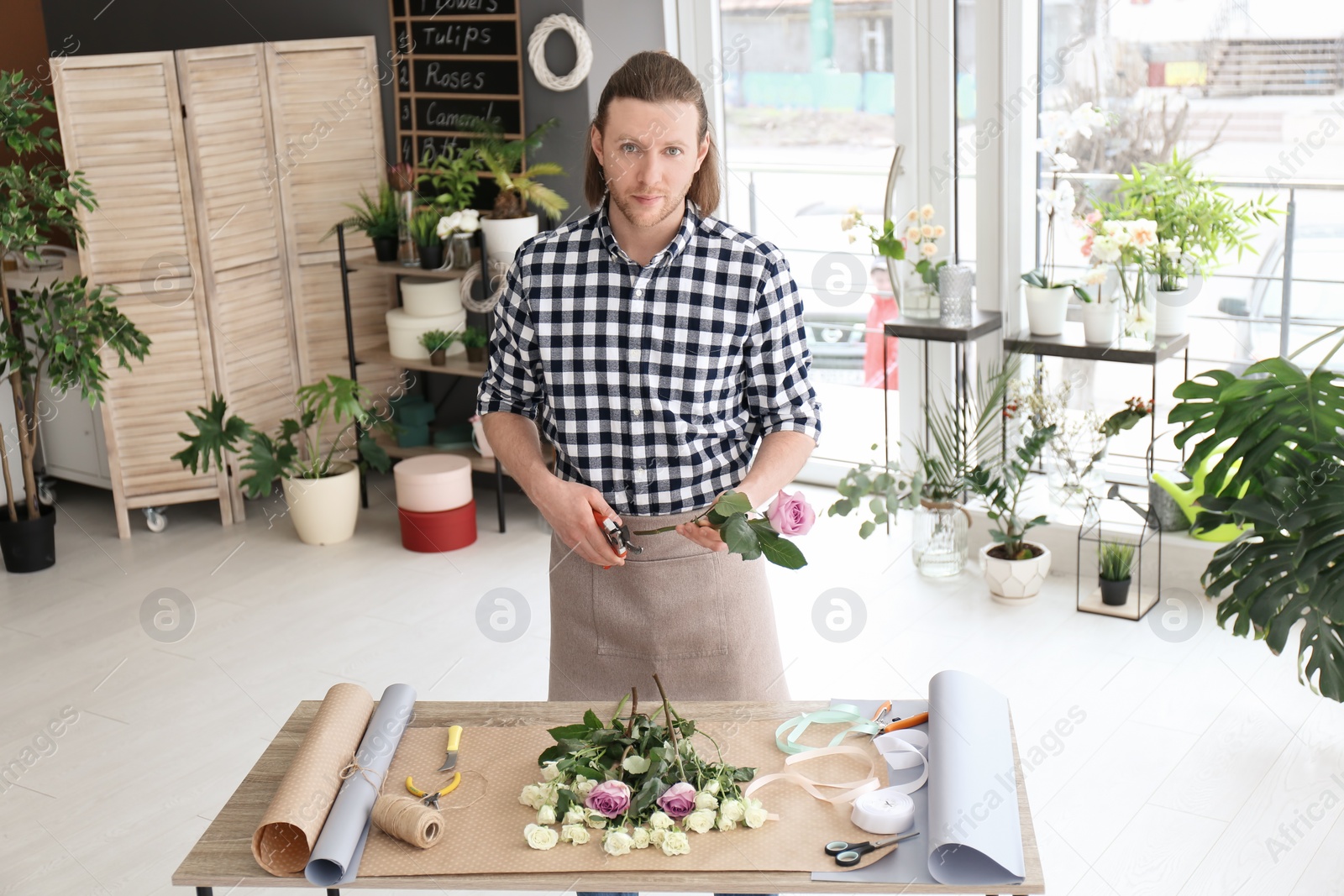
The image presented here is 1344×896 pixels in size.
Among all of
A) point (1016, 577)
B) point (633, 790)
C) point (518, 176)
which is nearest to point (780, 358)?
point (633, 790)

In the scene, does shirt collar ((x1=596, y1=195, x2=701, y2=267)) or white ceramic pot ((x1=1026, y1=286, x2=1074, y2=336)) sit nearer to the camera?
shirt collar ((x1=596, y1=195, x2=701, y2=267))

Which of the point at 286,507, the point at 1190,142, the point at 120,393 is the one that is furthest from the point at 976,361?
the point at 120,393

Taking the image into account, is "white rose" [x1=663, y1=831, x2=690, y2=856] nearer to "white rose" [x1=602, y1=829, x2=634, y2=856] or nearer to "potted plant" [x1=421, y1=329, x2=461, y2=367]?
"white rose" [x1=602, y1=829, x2=634, y2=856]

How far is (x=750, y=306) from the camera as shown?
1979 mm

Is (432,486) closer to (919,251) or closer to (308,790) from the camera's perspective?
(919,251)

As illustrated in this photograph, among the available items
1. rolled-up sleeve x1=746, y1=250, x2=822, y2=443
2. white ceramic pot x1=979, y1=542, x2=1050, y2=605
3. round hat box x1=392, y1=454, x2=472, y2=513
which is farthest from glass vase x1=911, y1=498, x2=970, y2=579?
rolled-up sleeve x1=746, y1=250, x2=822, y2=443

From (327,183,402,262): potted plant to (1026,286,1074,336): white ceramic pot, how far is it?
233cm

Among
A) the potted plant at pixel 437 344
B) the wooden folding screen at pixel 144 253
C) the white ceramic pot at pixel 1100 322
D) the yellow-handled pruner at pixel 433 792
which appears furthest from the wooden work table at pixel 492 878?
the wooden folding screen at pixel 144 253

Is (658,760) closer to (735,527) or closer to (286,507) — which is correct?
(735,527)

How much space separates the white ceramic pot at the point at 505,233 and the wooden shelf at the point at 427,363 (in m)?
0.42

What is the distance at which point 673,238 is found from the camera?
199 centimetres

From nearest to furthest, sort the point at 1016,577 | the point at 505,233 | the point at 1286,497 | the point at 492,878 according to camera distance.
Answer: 1. the point at 492,878
2. the point at 1286,497
3. the point at 1016,577
4. the point at 505,233

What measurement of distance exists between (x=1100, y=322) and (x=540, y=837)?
10.1 feet

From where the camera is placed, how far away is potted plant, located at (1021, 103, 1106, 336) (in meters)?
4.24
